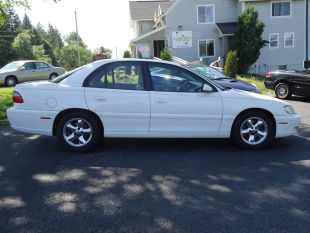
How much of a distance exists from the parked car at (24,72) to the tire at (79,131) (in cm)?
1659

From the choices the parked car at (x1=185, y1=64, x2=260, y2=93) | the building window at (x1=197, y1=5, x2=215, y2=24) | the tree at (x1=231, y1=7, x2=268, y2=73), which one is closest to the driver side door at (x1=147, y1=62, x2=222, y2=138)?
the parked car at (x1=185, y1=64, x2=260, y2=93)

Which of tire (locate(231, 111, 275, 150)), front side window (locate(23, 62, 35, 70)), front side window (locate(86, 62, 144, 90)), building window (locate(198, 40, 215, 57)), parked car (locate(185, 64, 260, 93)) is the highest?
building window (locate(198, 40, 215, 57))

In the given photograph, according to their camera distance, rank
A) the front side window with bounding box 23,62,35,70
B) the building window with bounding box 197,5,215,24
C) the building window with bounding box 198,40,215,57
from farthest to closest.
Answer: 1. the building window with bounding box 198,40,215,57
2. the building window with bounding box 197,5,215,24
3. the front side window with bounding box 23,62,35,70

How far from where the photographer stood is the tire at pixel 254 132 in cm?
621

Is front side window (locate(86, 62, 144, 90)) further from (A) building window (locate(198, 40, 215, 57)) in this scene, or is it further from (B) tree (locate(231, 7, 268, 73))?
(A) building window (locate(198, 40, 215, 57))

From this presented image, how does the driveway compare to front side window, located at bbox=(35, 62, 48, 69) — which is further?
front side window, located at bbox=(35, 62, 48, 69)

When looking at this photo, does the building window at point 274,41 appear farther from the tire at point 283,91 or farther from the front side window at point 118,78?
the front side window at point 118,78

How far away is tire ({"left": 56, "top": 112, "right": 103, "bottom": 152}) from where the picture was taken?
598 cm

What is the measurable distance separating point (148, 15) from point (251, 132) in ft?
121

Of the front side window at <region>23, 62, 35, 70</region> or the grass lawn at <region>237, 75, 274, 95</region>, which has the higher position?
the front side window at <region>23, 62, 35, 70</region>

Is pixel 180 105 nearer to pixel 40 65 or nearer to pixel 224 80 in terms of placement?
pixel 224 80

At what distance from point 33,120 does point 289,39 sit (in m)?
29.9

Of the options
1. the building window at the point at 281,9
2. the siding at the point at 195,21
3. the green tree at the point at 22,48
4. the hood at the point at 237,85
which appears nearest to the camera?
the hood at the point at 237,85

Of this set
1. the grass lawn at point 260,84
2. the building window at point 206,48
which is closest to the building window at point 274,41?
the building window at point 206,48
